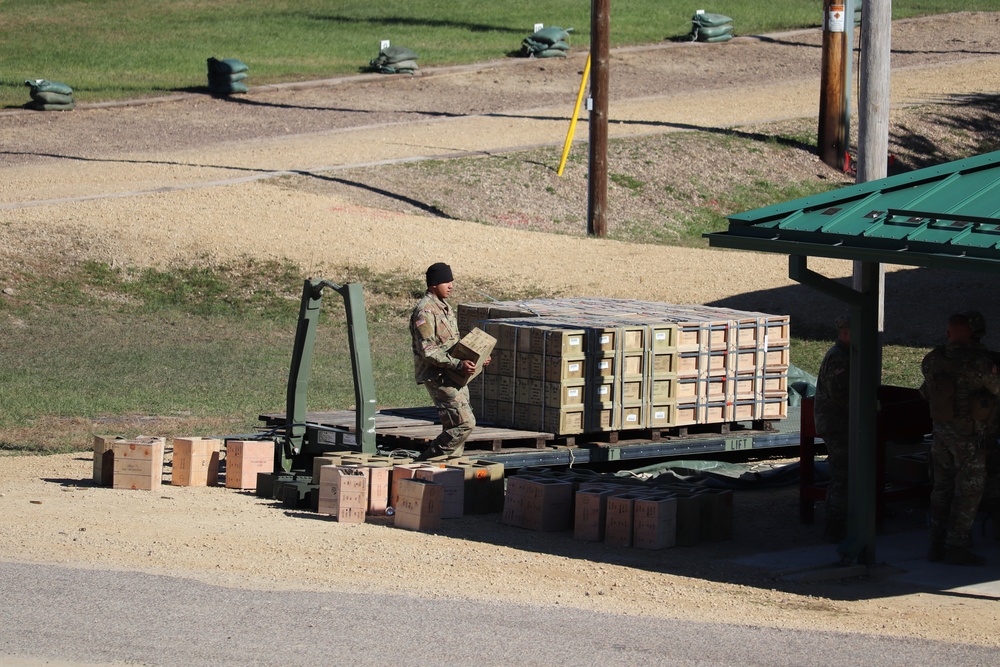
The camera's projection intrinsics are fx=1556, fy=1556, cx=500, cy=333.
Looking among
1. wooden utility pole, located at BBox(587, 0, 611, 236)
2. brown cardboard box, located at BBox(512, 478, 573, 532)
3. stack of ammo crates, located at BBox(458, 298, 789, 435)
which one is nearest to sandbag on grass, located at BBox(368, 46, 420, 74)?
wooden utility pole, located at BBox(587, 0, 611, 236)

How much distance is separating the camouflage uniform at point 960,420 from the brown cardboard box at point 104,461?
735 centimetres

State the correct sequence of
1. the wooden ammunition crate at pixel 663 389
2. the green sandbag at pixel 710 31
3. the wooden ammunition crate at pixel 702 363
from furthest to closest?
the green sandbag at pixel 710 31 < the wooden ammunition crate at pixel 702 363 < the wooden ammunition crate at pixel 663 389

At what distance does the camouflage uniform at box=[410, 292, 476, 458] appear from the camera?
539 inches

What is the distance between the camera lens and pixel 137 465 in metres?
14.4

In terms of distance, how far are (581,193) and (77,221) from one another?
10372mm

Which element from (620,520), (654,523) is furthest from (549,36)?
(654,523)

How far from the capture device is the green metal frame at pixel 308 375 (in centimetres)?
1401

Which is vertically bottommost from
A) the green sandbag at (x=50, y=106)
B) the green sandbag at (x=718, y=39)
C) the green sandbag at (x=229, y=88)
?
the green sandbag at (x=50, y=106)

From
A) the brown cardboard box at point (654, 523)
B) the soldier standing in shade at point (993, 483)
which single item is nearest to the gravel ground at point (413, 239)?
the brown cardboard box at point (654, 523)

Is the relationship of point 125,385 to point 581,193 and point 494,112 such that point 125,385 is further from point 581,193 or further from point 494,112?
point 494,112

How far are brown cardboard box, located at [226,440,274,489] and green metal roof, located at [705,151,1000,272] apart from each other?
5229 millimetres

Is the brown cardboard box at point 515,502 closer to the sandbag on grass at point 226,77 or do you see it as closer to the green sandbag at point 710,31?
the sandbag on grass at point 226,77

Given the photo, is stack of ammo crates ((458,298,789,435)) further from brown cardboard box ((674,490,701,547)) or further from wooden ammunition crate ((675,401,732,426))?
brown cardboard box ((674,490,701,547))

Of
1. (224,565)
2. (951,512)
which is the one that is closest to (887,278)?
(951,512)
